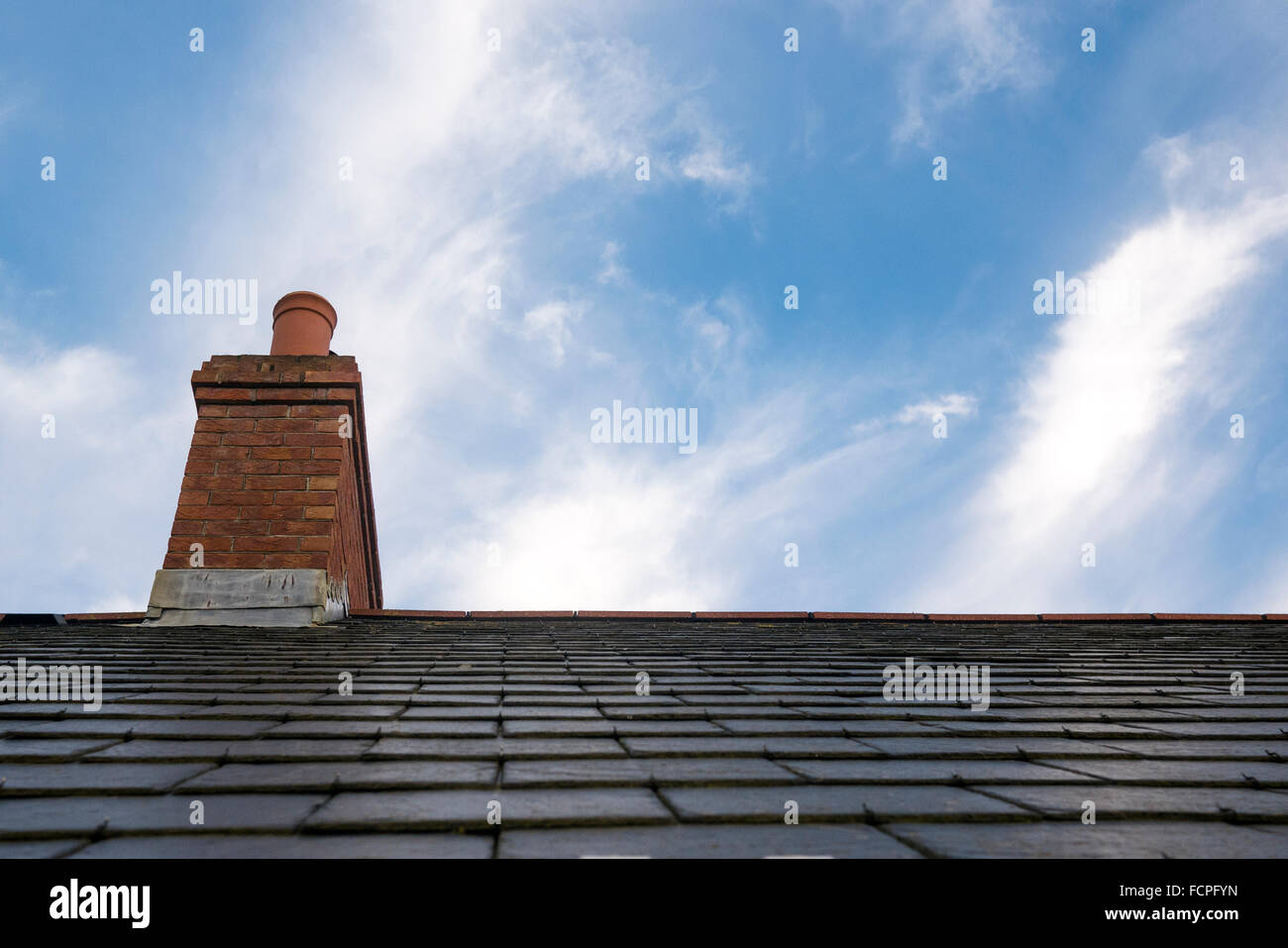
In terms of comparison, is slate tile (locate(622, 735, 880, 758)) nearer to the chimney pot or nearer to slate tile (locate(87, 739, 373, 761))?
slate tile (locate(87, 739, 373, 761))

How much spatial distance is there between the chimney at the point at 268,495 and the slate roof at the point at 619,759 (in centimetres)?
107

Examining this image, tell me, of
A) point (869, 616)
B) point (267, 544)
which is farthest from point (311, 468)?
point (869, 616)

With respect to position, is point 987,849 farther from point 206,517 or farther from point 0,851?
point 206,517

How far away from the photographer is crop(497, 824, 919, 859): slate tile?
3.63 ft

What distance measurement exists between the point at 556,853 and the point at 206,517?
4641mm

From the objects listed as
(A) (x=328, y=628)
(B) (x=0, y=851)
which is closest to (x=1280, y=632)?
(A) (x=328, y=628)

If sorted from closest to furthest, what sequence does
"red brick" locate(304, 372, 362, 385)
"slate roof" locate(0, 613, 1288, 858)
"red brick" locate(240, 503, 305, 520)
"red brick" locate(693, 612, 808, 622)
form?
1. "slate roof" locate(0, 613, 1288, 858)
2. "red brick" locate(240, 503, 305, 520)
3. "red brick" locate(304, 372, 362, 385)
4. "red brick" locate(693, 612, 808, 622)

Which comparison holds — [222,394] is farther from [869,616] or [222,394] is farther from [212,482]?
[869,616]

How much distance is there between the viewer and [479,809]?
51.3 inches

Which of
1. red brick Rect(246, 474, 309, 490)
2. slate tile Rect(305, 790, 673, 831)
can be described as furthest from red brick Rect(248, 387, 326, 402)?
slate tile Rect(305, 790, 673, 831)

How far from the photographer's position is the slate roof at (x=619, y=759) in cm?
120

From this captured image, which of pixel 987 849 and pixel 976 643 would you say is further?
pixel 976 643

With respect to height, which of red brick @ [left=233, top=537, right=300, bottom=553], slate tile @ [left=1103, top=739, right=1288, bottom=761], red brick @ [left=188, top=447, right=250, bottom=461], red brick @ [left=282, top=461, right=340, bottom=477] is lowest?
slate tile @ [left=1103, top=739, right=1288, bottom=761]
